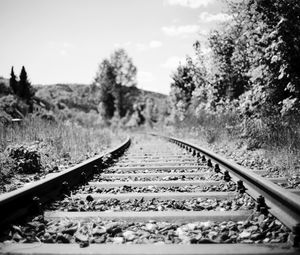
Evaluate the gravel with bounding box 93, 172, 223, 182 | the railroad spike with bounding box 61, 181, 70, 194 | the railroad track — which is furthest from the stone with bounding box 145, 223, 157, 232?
the gravel with bounding box 93, 172, 223, 182

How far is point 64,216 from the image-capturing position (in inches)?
97.0

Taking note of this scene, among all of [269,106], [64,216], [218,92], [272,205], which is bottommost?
[64,216]

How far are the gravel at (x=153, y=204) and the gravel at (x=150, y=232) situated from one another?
0.35 meters

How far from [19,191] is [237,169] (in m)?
2.41

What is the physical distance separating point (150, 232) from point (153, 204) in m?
0.70

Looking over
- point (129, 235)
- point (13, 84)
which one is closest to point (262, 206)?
point (129, 235)

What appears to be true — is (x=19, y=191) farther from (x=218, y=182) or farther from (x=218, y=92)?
(x=218, y=92)

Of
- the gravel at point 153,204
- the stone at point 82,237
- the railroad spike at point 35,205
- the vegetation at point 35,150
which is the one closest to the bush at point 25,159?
the vegetation at point 35,150

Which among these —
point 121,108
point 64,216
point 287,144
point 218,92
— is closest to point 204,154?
point 287,144

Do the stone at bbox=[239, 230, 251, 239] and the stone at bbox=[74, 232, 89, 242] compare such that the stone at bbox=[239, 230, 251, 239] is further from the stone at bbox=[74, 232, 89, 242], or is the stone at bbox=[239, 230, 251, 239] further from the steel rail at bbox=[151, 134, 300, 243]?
the stone at bbox=[74, 232, 89, 242]

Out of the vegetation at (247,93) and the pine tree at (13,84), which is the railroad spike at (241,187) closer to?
the vegetation at (247,93)

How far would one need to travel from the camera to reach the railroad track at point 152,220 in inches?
69.7

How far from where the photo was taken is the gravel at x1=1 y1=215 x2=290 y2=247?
77.0 inches

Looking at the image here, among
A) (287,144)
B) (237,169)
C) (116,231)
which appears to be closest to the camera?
(116,231)
